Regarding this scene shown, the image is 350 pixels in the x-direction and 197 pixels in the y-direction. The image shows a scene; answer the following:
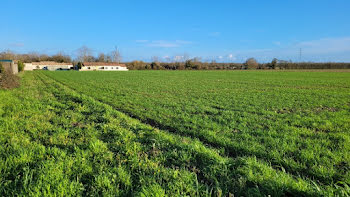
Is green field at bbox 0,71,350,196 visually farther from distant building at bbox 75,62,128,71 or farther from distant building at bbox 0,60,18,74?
distant building at bbox 75,62,128,71

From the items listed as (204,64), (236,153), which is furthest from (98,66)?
(236,153)

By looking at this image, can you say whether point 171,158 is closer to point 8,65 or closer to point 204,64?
point 8,65

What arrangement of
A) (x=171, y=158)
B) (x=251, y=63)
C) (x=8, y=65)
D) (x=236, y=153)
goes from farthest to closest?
(x=251, y=63) < (x=8, y=65) < (x=236, y=153) < (x=171, y=158)

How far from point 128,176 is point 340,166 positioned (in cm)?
463

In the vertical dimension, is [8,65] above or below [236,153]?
above

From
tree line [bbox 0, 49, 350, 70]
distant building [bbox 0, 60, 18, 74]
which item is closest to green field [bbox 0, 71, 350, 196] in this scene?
distant building [bbox 0, 60, 18, 74]

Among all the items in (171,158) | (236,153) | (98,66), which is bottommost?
(236,153)

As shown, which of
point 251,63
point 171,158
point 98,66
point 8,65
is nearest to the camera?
point 171,158

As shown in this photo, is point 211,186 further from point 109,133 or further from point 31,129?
point 31,129

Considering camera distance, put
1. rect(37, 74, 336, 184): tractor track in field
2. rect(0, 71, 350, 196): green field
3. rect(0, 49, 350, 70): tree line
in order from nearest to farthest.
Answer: rect(0, 71, 350, 196): green field < rect(37, 74, 336, 184): tractor track in field < rect(0, 49, 350, 70): tree line

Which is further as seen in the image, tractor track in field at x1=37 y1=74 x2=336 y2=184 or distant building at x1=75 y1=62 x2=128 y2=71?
distant building at x1=75 y1=62 x2=128 y2=71

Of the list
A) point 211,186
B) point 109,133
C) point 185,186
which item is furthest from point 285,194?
point 109,133

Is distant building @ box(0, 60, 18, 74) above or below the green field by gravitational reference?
Result: above

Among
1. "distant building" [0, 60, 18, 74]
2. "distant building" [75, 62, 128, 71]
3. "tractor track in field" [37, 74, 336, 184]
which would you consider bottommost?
"tractor track in field" [37, 74, 336, 184]
